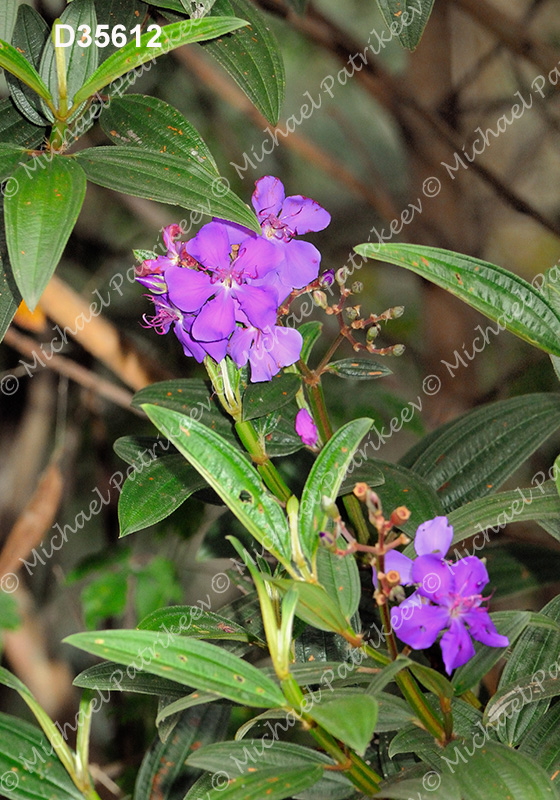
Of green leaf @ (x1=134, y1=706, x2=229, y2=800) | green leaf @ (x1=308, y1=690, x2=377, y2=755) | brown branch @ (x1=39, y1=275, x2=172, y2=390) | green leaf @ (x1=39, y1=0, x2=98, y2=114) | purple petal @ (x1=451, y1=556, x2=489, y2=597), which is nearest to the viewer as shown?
green leaf @ (x1=308, y1=690, x2=377, y2=755)

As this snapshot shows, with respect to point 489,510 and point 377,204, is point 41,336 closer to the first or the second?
point 377,204

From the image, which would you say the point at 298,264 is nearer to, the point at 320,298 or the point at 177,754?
the point at 320,298

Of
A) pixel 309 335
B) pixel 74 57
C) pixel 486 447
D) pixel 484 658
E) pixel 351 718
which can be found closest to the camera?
pixel 351 718

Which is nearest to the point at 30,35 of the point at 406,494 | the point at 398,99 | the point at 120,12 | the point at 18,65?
the point at 120,12

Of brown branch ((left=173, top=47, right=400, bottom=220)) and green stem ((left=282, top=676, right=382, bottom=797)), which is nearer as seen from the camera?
green stem ((left=282, top=676, right=382, bottom=797))

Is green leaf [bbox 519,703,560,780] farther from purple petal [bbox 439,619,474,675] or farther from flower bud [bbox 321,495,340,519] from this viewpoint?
flower bud [bbox 321,495,340,519]

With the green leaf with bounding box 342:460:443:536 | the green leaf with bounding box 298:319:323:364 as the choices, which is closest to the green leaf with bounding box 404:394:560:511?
the green leaf with bounding box 342:460:443:536

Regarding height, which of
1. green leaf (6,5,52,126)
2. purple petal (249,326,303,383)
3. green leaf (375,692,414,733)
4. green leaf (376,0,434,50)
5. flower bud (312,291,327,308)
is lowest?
green leaf (375,692,414,733)

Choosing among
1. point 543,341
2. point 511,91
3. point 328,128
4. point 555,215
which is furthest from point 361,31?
point 543,341
